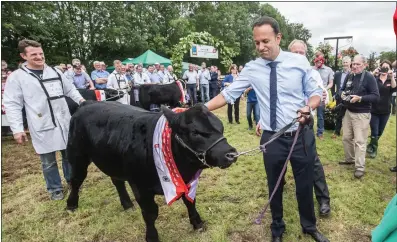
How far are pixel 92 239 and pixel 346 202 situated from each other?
3.38m

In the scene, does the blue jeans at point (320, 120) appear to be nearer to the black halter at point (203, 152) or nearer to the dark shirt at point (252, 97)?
the dark shirt at point (252, 97)

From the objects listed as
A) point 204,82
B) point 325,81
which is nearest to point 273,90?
point 325,81

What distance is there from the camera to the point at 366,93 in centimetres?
466

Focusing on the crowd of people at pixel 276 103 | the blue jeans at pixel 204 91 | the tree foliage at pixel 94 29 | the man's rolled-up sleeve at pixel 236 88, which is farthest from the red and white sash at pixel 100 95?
the tree foliage at pixel 94 29

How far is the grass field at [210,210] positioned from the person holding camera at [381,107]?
0.59 meters

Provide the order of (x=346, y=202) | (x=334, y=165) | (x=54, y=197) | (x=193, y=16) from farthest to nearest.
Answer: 1. (x=193, y=16)
2. (x=334, y=165)
3. (x=54, y=197)
4. (x=346, y=202)

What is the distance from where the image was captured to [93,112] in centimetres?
347

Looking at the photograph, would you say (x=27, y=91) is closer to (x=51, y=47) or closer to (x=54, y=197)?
(x=54, y=197)

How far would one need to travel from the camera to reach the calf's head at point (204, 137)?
2190 mm

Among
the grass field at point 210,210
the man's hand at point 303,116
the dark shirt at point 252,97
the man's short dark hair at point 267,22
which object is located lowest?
the grass field at point 210,210

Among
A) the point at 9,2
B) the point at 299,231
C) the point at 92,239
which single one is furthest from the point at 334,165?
the point at 9,2

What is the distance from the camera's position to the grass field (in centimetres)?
329

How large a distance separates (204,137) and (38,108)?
2.88 metres

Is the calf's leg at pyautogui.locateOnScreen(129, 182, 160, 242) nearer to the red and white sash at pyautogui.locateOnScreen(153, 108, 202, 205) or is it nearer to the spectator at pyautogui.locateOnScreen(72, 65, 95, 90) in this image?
the red and white sash at pyautogui.locateOnScreen(153, 108, 202, 205)
